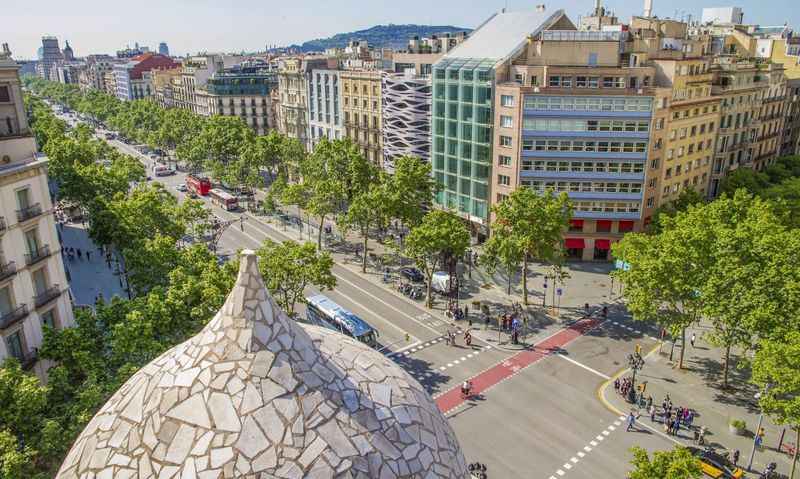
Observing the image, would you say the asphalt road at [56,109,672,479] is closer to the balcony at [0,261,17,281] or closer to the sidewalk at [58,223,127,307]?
the sidewalk at [58,223,127,307]

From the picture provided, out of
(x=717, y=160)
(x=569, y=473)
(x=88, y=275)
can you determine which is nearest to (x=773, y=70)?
(x=717, y=160)

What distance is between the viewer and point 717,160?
276 ft

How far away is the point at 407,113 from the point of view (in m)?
87.7

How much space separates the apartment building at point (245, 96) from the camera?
14388 cm

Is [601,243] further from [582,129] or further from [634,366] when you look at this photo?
[634,366]

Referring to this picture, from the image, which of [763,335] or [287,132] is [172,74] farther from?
[763,335]

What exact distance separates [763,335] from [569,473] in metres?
16.7

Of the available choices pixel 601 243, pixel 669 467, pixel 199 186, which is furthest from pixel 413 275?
pixel 199 186

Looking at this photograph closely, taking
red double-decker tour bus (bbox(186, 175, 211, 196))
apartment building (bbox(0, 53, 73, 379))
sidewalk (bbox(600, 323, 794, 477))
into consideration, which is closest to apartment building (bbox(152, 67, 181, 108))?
red double-decker tour bus (bbox(186, 175, 211, 196))

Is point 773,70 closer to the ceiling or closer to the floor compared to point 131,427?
closer to the ceiling

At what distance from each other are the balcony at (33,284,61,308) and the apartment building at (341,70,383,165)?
2518 inches

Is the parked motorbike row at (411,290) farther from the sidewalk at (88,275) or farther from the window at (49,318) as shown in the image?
the window at (49,318)

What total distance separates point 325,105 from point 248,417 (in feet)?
344

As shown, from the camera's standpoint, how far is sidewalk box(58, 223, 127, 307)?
205 ft
